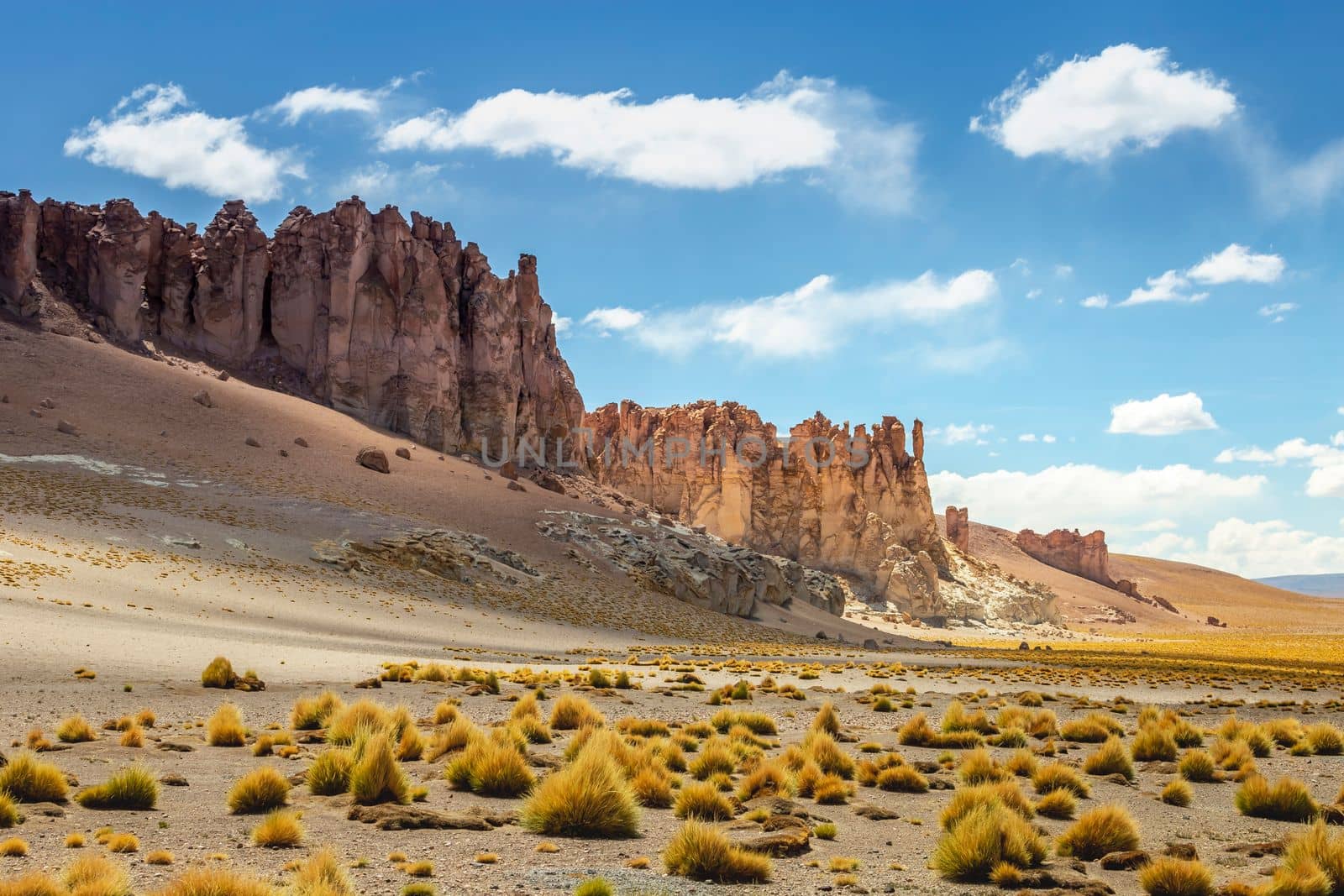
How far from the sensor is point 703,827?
8664 millimetres

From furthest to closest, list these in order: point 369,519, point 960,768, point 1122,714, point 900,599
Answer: point 900,599 < point 369,519 < point 1122,714 < point 960,768

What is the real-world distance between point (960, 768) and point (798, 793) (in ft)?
8.11

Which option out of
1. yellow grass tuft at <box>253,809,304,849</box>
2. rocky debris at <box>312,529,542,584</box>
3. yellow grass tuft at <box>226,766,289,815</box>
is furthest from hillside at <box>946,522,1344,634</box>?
yellow grass tuft at <box>253,809,304,849</box>

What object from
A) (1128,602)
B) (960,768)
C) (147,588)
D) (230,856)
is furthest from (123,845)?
(1128,602)

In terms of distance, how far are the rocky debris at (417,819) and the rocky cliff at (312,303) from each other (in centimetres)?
6342

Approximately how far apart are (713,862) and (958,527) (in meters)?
152

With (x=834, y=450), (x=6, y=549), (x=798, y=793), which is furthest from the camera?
(x=834, y=450)

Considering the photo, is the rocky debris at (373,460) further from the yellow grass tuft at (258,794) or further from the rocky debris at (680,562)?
the yellow grass tuft at (258,794)

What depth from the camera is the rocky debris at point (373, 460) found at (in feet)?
198

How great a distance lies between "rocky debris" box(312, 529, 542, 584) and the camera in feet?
150

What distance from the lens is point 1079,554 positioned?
7416 inches

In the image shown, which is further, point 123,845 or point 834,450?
point 834,450

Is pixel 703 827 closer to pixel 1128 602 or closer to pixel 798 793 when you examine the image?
pixel 798 793

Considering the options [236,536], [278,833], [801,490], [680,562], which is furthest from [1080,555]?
[278,833]
